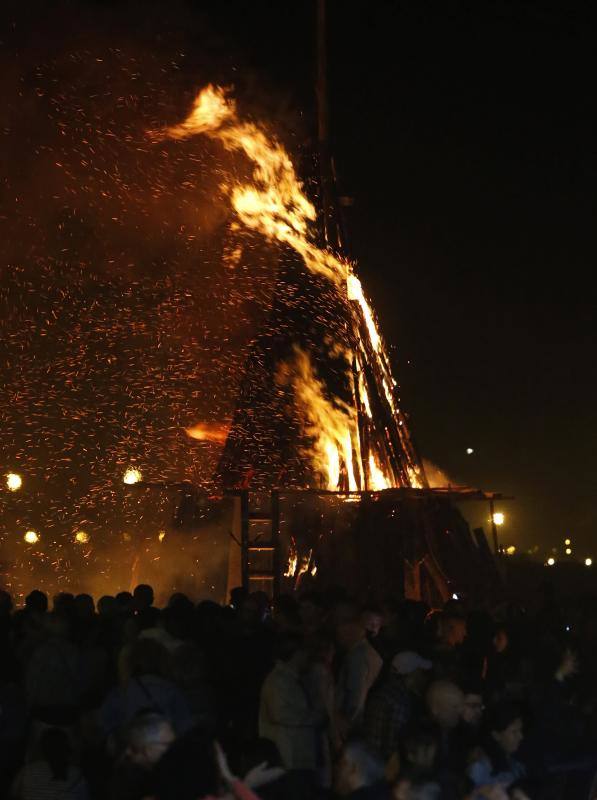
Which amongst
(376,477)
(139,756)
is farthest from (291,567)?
(139,756)

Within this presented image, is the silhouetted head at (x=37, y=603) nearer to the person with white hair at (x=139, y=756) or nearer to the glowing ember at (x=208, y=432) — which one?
the person with white hair at (x=139, y=756)

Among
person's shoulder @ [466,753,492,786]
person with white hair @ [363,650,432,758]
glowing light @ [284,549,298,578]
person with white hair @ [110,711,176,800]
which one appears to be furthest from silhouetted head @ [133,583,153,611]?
glowing light @ [284,549,298,578]

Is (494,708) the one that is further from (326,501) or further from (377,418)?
(377,418)

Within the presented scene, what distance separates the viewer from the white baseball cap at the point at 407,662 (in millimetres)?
6820

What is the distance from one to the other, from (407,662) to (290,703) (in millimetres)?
937

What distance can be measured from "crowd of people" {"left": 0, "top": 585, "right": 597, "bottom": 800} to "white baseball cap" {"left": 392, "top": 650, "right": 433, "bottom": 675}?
14mm

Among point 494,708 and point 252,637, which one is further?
point 252,637

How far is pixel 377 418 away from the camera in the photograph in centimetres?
1579

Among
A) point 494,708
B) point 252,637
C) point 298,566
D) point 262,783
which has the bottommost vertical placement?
point 262,783

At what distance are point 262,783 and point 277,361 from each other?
475 inches

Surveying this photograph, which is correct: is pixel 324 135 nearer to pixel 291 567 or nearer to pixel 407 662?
pixel 291 567

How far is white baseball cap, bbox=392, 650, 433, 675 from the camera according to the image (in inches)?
269

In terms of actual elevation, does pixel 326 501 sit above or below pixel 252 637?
above

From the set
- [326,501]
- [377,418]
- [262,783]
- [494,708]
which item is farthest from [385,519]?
[262,783]
